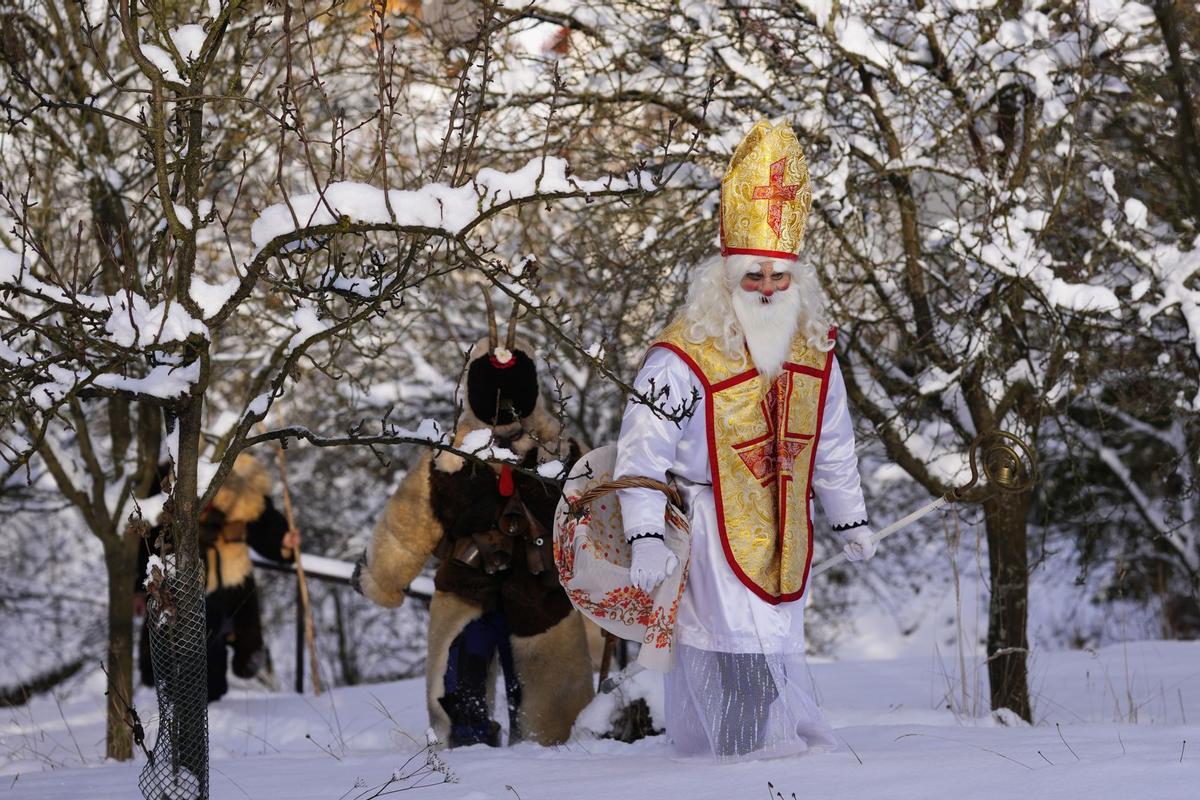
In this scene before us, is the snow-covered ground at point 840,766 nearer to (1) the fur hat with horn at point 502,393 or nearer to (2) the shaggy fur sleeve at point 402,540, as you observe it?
(2) the shaggy fur sleeve at point 402,540

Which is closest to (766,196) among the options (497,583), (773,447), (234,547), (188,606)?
(773,447)

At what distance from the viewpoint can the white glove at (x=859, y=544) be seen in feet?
13.5

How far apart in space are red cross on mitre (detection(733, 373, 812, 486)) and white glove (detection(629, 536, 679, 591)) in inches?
14.6

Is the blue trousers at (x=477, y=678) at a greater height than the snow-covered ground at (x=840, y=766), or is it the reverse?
the blue trousers at (x=477, y=678)

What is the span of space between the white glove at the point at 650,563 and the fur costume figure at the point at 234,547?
4.15 meters

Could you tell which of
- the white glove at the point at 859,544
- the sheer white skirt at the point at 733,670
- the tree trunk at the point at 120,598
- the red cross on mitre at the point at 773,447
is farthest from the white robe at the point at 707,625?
the tree trunk at the point at 120,598

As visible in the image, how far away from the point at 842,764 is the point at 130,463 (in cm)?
434

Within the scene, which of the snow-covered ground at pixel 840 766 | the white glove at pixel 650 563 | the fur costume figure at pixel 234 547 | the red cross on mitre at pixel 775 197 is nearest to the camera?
the snow-covered ground at pixel 840 766

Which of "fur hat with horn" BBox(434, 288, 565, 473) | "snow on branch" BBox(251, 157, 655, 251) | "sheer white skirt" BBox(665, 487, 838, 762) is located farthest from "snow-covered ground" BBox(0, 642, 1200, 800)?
"snow on branch" BBox(251, 157, 655, 251)

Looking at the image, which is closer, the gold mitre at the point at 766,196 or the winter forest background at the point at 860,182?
the gold mitre at the point at 766,196

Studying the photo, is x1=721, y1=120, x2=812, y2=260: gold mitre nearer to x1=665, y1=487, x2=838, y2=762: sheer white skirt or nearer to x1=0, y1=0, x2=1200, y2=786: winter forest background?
x1=0, y1=0, x2=1200, y2=786: winter forest background

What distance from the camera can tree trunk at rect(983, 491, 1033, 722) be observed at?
216 inches

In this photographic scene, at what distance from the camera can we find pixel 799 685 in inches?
155

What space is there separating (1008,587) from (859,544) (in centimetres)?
166
